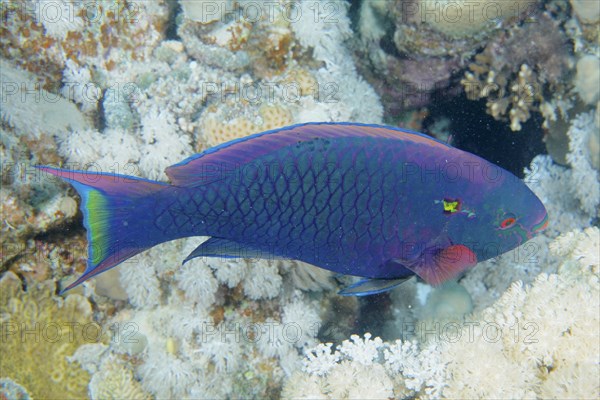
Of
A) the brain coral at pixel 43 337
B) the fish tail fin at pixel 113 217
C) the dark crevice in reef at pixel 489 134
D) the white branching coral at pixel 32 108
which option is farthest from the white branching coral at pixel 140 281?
the dark crevice in reef at pixel 489 134

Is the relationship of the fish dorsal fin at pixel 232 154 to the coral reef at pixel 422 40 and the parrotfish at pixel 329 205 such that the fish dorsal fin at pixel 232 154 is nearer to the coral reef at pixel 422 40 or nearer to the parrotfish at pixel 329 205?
the parrotfish at pixel 329 205

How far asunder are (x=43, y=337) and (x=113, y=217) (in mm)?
2499

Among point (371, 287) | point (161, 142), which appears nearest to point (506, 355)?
point (371, 287)

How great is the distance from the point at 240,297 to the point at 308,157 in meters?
2.17

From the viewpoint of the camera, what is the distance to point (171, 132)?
3.89 metres

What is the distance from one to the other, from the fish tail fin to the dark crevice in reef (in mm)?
3712

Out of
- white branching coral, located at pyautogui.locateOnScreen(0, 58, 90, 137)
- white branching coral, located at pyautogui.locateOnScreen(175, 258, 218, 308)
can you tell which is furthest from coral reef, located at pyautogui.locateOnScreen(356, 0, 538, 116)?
white branching coral, located at pyautogui.locateOnScreen(0, 58, 90, 137)

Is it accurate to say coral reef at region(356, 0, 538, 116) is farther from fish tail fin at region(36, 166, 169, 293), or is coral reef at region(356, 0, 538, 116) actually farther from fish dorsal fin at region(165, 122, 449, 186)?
fish tail fin at region(36, 166, 169, 293)

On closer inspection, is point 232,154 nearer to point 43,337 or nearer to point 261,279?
point 261,279

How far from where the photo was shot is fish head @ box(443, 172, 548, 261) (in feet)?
7.36

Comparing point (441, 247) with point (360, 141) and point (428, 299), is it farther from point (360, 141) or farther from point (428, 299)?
point (428, 299)

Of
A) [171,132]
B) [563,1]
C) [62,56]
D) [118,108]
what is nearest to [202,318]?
[171,132]

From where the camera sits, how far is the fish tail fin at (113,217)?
199cm

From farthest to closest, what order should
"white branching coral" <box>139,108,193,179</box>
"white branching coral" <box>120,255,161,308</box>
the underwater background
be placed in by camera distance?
"white branching coral" <box>139,108,193,179</box> < "white branching coral" <box>120,255,161,308</box> < the underwater background
